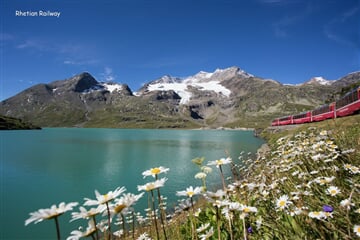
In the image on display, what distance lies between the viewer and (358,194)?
2900 millimetres

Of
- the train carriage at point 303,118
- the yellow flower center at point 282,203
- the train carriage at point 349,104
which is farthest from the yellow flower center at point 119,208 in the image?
the train carriage at point 303,118

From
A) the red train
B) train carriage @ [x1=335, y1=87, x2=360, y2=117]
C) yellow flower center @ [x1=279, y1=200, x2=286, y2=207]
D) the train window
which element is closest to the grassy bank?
yellow flower center @ [x1=279, y1=200, x2=286, y2=207]

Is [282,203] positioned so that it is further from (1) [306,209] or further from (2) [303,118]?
(2) [303,118]

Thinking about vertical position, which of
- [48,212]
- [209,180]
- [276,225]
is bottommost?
[209,180]

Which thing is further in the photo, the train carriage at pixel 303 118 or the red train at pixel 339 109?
the train carriage at pixel 303 118

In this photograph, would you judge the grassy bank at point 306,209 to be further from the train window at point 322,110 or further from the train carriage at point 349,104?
the train window at point 322,110

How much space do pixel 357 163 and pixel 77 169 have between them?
37.4 meters

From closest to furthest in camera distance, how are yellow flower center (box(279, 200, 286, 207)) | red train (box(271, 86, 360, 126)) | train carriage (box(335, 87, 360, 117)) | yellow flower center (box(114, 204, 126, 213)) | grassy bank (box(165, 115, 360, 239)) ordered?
yellow flower center (box(114, 204, 126, 213)), grassy bank (box(165, 115, 360, 239)), yellow flower center (box(279, 200, 286, 207)), train carriage (box(335, 87, 360, 117)), red train (box(271, 86, 360, 126))

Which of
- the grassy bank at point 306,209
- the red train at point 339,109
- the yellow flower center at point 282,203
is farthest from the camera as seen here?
the red train at point 339,109

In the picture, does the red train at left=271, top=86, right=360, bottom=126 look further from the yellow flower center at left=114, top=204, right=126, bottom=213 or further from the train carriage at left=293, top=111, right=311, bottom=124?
the yellow flower center at left=114, top=204, right=126, bottom=213

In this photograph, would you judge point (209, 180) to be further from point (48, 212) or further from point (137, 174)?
point (48, 212)

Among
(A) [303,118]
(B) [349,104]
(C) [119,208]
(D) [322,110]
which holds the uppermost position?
(B) [349,104]

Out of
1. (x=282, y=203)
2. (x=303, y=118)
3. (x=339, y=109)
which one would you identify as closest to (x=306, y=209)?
(x=282, y=203)

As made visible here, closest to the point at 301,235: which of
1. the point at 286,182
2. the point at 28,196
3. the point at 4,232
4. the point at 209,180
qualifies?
the point at 286,182
